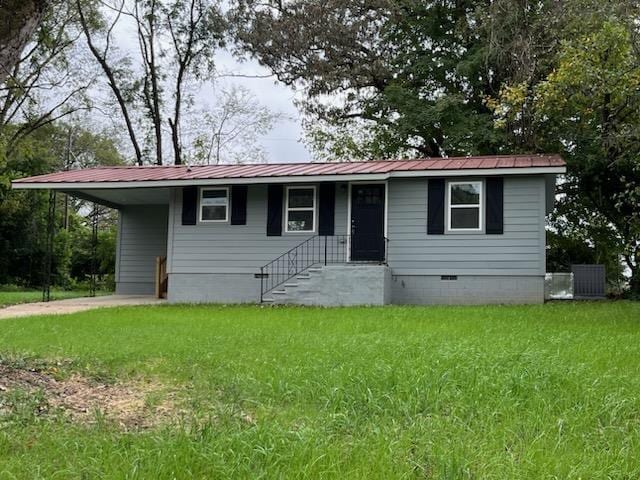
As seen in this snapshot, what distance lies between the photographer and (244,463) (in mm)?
2684

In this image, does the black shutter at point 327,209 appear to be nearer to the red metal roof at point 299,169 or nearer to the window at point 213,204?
the red metal roof at point 299,169

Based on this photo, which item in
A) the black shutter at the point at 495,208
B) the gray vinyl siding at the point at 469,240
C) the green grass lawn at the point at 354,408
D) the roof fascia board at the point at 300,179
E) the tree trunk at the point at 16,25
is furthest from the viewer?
the black shutter at the point at 495,208

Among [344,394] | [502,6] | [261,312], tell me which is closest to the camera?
[344,394]

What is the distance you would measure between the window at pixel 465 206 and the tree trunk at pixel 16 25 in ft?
32.4

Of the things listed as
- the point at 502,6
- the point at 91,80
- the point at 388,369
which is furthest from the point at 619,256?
the point at 91,80

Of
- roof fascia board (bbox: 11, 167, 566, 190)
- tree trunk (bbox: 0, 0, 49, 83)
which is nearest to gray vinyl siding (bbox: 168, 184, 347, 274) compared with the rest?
roof fascia board (bbox: 11, 167, 566, 190)

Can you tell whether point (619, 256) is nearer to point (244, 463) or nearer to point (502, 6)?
point (502, 6)

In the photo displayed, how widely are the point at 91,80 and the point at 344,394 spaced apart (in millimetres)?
25377

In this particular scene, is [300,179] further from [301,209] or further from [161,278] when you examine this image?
[161,278]

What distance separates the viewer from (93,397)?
13.5ft

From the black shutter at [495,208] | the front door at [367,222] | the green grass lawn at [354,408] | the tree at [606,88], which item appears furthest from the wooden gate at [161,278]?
the tree at [606,88]

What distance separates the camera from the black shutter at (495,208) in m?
12.7

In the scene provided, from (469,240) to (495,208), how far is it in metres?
0.87

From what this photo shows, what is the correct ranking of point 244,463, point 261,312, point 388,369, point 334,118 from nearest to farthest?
1. point 244,463
2. point 388,369
3. point 261,312
4. point 334,118
